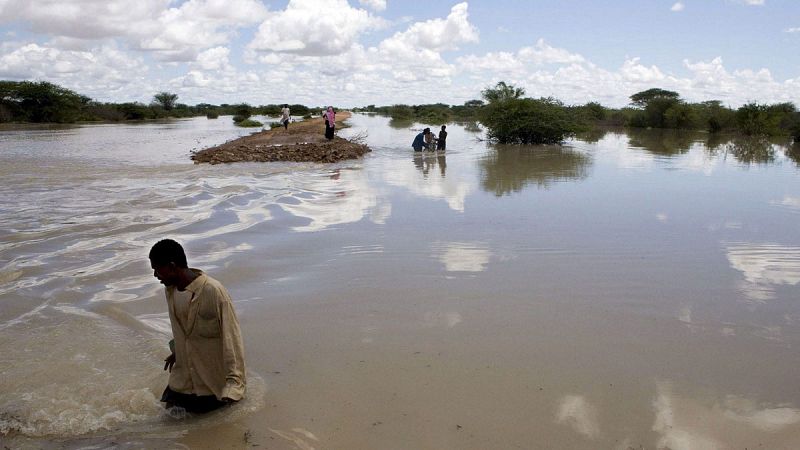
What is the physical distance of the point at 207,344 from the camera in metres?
3.56

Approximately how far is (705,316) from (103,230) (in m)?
8.50

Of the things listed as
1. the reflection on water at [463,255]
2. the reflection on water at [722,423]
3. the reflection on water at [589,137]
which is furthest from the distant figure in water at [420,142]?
the reflection on water at [722,423]

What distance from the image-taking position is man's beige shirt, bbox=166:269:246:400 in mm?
3424

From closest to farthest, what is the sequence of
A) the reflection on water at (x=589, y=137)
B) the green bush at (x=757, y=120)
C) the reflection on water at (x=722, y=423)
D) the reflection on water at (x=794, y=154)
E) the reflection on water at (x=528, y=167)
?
the reflection on water at (x=722, y=423) < the reflection on water at (x=528, y=167) < the reflection on water at (x=794, y=154) < the reflection on water at (x=589, y=137) < the green bush at (x=757, y=120)

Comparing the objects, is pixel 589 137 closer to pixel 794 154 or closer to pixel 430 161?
pixel 794 154

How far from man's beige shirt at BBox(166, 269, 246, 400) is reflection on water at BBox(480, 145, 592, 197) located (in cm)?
994

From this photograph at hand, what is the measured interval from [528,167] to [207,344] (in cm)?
1649

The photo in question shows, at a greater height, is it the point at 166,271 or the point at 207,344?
the point at 166,271

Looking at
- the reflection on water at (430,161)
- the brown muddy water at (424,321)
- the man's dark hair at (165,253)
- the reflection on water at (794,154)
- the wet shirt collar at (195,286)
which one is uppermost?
the man's dark hair at (165,253)

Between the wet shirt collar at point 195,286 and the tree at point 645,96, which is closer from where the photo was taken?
the wet shirt collar at point 195,286

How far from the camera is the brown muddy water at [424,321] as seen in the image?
3816mm

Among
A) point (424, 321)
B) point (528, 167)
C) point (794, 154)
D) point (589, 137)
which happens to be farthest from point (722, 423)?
point (589, 137)

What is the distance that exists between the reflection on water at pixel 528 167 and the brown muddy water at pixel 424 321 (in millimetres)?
2643

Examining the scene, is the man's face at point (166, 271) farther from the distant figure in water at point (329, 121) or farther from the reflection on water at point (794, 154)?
the reflection on water at point (794, 154)
